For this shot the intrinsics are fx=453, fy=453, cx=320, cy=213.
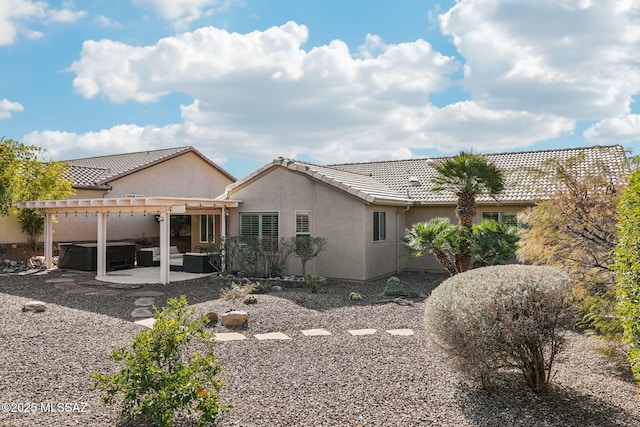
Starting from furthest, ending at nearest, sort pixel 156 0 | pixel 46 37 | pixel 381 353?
Answer: pixel 46 37
pixel 156 0
pixel 381 353

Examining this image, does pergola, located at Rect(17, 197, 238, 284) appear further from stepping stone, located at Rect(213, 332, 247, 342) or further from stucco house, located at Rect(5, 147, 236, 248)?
stepping stone, located at Rect(213, 332, 247, 342)

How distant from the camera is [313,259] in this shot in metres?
16.5

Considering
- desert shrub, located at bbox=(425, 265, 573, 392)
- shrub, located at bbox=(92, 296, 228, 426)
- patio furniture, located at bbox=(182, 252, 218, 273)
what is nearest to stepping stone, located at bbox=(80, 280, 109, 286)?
patio furniture, located at bbox=(182, 252, 218, 273)

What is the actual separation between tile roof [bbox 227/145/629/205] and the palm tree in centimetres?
60

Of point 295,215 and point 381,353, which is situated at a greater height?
point 295,215

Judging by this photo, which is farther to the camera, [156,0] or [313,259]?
[313,259]

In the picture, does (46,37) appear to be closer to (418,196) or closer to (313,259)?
(313,259)

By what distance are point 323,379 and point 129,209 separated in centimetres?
1183

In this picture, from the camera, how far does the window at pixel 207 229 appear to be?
21297 mm

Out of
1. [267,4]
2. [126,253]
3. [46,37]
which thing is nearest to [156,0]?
[267,4]

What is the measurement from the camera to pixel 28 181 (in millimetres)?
21109

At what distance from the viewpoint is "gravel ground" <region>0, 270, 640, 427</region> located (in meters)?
5.11

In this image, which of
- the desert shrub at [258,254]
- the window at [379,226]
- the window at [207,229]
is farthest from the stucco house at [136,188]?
the window at [379,226]

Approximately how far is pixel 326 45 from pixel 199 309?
7807 millimetres
